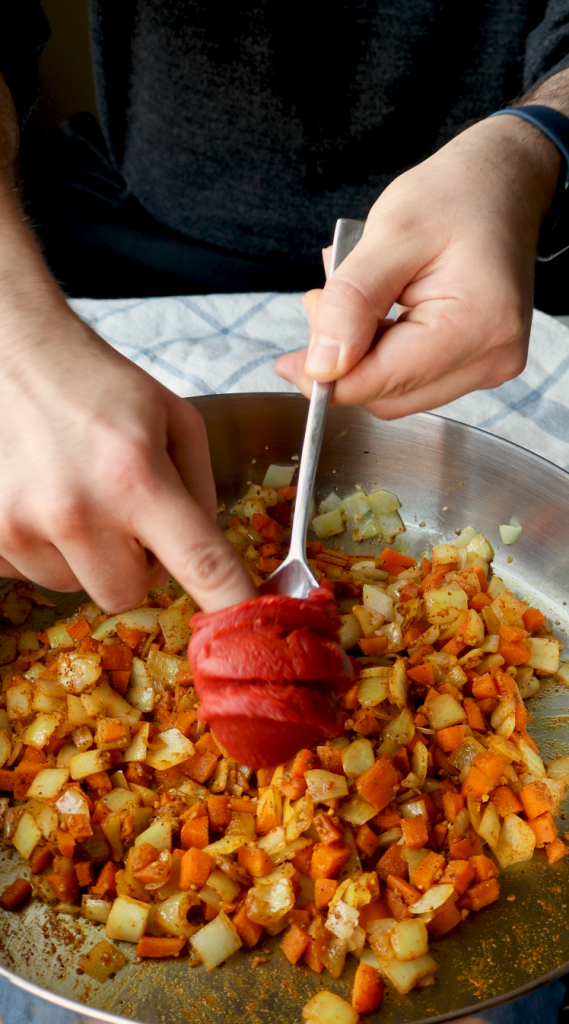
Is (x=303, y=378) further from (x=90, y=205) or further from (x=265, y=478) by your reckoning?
(x=90, y=205)

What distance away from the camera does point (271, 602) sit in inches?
33.0

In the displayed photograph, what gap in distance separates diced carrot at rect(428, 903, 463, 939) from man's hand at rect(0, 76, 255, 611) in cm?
49

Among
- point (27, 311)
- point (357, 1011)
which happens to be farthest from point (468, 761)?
point (27, 311)

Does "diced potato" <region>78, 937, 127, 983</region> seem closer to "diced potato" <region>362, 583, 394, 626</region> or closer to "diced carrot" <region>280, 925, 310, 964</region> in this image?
"diced carrot" <region>280, 925, 310, 964</region>

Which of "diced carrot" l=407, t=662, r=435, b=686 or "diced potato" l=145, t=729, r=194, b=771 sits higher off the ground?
"diced carrot" l=407, t=662, r=435, b=686

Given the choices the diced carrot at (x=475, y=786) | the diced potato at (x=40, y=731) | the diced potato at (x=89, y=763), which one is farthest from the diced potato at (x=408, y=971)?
the diced potato at (x=40, y=731)

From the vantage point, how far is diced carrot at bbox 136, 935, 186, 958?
951mm

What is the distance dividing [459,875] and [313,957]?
21 cm

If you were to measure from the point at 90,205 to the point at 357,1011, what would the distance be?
2.05 m

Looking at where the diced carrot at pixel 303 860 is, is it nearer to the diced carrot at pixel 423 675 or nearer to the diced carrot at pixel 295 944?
the diced carrot at pixel 295 944

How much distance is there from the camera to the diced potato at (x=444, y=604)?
129 centimetres

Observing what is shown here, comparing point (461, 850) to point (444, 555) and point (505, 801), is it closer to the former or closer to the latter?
point (505, 801)

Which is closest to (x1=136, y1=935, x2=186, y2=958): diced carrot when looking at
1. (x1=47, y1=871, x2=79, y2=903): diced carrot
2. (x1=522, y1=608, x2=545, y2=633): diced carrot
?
(x1=47, y1=871, x2=79, y2=903): diced carrot

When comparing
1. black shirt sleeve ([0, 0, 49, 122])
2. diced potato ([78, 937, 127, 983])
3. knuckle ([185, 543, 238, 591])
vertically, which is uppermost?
black shirt sleeve ([0, 0, 49, 122])
